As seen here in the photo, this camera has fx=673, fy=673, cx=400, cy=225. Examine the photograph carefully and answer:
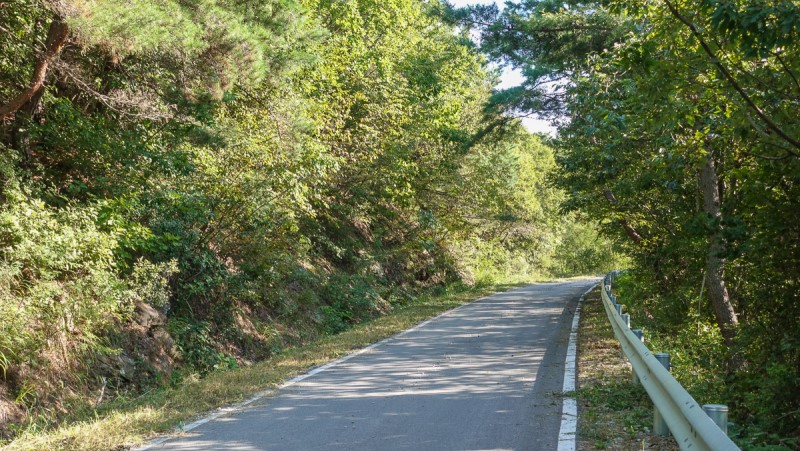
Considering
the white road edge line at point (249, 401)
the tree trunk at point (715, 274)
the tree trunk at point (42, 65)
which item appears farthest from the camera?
the tree trunk at point (715, 274)

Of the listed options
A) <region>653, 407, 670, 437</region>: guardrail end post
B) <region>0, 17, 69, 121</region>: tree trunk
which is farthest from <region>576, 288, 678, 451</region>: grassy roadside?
<region>0, 17, 69, 121</region>: tree trunk

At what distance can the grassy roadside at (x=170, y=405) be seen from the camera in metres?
6.14

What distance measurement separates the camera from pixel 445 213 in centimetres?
2912

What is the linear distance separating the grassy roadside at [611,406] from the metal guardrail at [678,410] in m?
0.46

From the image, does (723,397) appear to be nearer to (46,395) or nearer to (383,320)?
(46,395)

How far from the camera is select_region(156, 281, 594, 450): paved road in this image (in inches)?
239

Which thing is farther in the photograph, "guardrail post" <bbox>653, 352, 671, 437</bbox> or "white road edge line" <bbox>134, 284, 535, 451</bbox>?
"white road edge line" <bbox>134, 284, 535, 451</bbox>

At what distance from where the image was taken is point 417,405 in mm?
7504

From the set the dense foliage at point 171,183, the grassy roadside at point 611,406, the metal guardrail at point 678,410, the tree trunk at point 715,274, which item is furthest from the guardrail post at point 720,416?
the tree trunk at point 715,274

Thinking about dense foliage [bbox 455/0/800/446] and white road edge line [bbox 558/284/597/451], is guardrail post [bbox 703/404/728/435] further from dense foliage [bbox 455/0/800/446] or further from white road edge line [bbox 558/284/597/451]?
dense foliage [bbox 455/0/800/446]

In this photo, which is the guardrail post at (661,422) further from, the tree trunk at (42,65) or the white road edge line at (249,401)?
the tree trunk at (42,65)

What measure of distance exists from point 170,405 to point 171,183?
613 centimetres

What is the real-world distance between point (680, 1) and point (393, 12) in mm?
21884

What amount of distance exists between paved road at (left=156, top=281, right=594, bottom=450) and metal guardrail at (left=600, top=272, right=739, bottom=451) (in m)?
1.02
